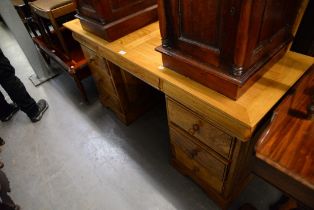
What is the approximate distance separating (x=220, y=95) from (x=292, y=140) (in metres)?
0.28

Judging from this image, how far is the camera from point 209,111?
85 centimetres

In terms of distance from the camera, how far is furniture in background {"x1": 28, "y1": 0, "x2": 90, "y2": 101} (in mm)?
1802

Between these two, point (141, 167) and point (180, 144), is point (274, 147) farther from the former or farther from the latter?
point (141, 167)

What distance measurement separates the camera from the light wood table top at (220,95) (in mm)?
773

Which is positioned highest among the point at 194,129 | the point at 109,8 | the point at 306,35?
the point at 109,8

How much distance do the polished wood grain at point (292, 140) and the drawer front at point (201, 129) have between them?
19 cm

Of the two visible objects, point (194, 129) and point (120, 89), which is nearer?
point (194, 129)

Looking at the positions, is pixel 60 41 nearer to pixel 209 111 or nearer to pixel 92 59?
pixel 92 59

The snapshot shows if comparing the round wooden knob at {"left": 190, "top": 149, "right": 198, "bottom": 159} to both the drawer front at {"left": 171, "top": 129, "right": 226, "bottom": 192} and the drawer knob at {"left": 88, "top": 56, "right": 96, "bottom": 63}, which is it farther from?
the drawer knob at {"left": 88, "top": 56, "right": 96, "bottom": 63}

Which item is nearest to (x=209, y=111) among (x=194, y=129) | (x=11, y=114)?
(x=194, y=129)

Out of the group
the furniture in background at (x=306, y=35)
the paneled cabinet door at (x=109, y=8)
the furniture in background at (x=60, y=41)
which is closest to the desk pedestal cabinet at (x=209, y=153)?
the furniture in background at (x=306, y=35)

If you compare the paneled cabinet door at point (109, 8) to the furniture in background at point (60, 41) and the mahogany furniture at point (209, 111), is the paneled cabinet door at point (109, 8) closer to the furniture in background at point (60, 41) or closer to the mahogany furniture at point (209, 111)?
the mahogany furniture at point (209, 111)

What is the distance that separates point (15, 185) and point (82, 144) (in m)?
0.51

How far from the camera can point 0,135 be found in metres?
1.92
